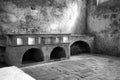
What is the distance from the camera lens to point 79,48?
720 cm

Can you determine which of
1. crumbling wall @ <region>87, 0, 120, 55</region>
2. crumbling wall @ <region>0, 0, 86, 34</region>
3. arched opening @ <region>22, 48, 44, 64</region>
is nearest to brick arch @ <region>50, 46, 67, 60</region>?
arched opening @ <region>22, 48, 44, 64</region>

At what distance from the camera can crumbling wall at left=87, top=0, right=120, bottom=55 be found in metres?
5.91

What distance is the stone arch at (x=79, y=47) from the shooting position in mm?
6890

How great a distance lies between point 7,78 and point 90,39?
600cm

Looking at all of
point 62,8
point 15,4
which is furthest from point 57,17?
point 15,4

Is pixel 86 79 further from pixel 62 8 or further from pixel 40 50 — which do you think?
pixel 62 8

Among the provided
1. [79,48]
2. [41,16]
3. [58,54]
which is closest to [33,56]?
[58,54]

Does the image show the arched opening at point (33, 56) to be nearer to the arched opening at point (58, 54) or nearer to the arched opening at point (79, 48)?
the arched opening at point (58, 54)

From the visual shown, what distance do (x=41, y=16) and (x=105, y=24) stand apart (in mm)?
3823

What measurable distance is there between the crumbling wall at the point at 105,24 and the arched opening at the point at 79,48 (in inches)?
26.2

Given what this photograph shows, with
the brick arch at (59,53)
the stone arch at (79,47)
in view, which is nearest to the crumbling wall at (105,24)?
the stone arch at (79,47)

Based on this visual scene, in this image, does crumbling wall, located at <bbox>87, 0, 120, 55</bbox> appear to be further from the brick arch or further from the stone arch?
the brick arch

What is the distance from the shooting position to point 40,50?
4367 mm

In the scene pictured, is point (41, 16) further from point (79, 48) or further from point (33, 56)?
point (79, 48)
